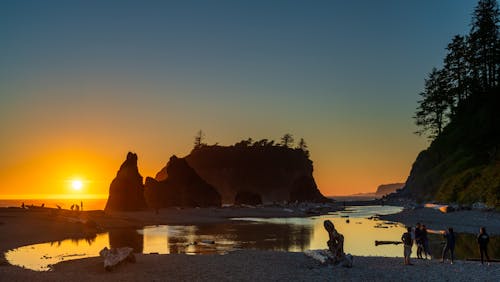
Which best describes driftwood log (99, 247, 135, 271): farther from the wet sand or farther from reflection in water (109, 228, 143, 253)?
the wet sand

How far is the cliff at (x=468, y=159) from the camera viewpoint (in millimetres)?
61931

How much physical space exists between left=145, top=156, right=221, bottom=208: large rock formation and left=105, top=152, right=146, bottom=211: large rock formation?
53.2 feet

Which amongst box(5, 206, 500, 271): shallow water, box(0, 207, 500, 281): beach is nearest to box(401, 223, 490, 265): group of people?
box(0, 207, 500, 281): beach

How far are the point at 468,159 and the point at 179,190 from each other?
7087 cm

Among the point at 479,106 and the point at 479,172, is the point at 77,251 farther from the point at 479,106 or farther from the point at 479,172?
the point at 479,106

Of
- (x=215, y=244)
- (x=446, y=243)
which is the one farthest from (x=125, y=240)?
(x=446, y=243)

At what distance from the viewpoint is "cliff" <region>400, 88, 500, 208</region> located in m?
61.9

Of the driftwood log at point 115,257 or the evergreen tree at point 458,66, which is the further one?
the evergreen tree at point 458,66

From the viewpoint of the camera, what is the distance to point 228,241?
1719 inches

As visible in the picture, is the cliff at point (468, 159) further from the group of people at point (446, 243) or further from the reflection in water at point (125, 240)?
the reflection in water at point (125, 240)

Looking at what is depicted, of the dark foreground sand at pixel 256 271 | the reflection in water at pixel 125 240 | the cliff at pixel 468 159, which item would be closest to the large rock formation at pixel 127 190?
the reflection in water at pixel 125 240

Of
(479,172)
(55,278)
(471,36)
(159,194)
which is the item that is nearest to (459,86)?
(471,36)

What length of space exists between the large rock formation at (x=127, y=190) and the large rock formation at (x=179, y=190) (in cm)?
1622

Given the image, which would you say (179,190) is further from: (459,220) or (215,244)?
(215,244)
